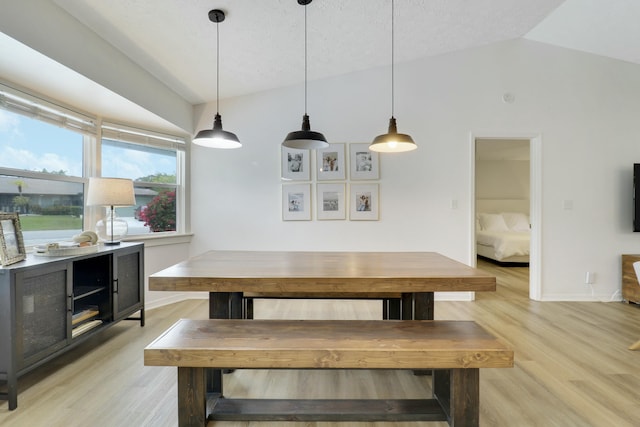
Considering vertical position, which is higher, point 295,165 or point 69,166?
point 295,165

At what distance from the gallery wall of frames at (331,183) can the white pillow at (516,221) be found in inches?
184

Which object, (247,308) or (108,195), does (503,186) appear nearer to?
(247,308)

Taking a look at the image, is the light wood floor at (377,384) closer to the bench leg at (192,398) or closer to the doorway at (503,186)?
the bench leg at (192,398)

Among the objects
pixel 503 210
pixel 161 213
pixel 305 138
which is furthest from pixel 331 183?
pixel 503 210

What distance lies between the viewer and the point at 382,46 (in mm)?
3186

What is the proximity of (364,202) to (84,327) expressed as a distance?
9.30ft

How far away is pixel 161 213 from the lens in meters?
3.56

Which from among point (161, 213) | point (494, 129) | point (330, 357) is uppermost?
point (494, 129)

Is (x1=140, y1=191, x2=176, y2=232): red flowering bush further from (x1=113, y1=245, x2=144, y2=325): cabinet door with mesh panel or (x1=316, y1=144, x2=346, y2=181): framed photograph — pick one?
(x1=316, y1=144, x2=346, y2=181): framed photograph

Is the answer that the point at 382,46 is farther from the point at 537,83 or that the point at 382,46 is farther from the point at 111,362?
the point at 111,362

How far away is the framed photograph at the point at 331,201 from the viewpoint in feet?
12.1

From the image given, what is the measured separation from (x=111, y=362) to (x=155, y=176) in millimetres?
2053

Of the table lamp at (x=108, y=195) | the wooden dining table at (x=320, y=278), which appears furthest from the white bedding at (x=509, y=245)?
the table lamp at (x=108, y=195)

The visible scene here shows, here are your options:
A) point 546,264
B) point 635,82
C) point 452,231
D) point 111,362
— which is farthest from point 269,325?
point 635,82
